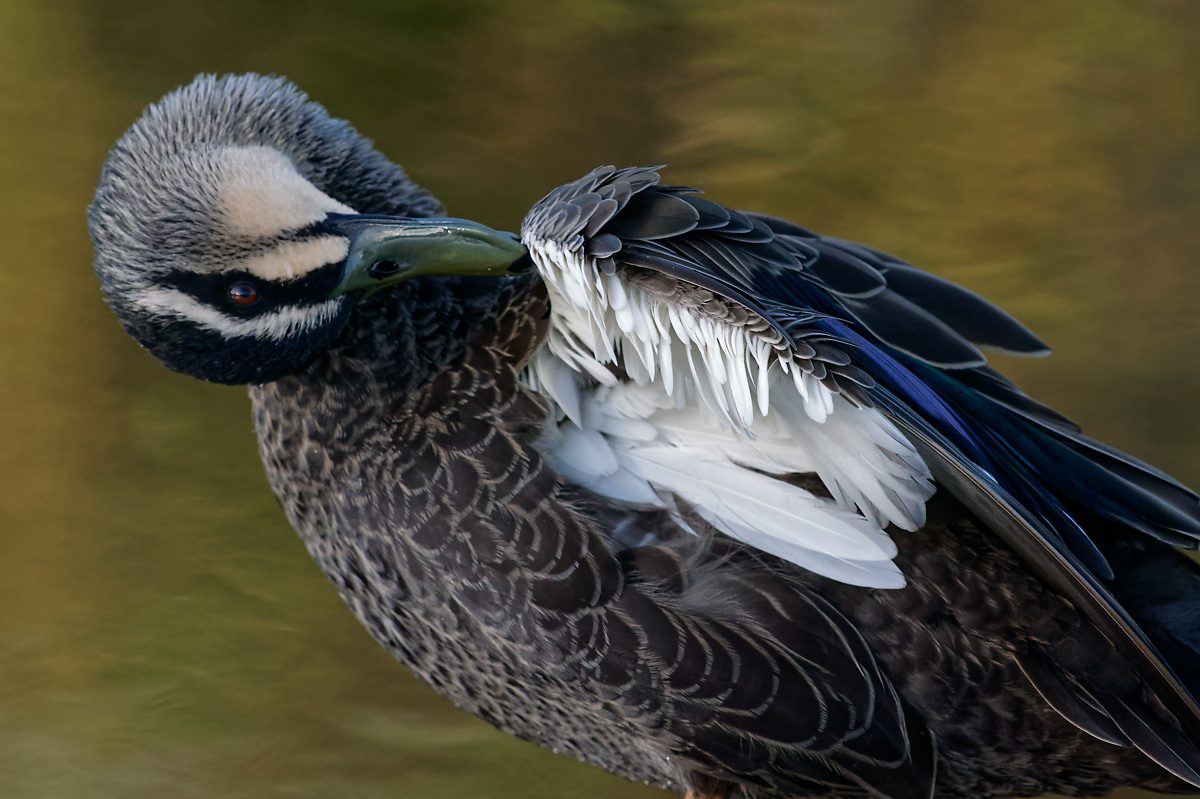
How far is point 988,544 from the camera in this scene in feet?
8.16

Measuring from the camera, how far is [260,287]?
2385 mm

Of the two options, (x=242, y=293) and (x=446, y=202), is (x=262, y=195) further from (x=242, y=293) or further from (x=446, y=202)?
(x=446, y=202)

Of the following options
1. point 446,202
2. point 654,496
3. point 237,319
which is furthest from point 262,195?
point 446,202

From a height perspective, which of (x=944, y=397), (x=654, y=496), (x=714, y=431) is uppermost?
(x=944, y=397)

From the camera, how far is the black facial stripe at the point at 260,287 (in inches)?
92.8

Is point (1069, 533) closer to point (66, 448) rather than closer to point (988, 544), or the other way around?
point (988, 544)

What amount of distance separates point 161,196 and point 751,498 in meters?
1.07

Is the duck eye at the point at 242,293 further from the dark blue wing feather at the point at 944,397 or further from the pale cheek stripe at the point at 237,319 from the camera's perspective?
the dark blue wing feather at the point at 944,397

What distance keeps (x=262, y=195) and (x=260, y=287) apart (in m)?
0.15

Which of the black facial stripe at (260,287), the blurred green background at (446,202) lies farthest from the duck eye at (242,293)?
the blurred green background at (446,202)

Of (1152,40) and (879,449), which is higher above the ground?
(1152,40)

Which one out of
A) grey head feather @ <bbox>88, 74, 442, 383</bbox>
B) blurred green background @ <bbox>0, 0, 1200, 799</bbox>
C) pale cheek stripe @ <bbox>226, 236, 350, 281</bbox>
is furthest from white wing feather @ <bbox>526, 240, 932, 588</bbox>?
blurred green background @ <bbox>0, 0, 1200, 799</bbox>

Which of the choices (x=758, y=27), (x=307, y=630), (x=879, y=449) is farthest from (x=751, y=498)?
(x=758, y=27)

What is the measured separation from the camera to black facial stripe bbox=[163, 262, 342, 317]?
236cm
